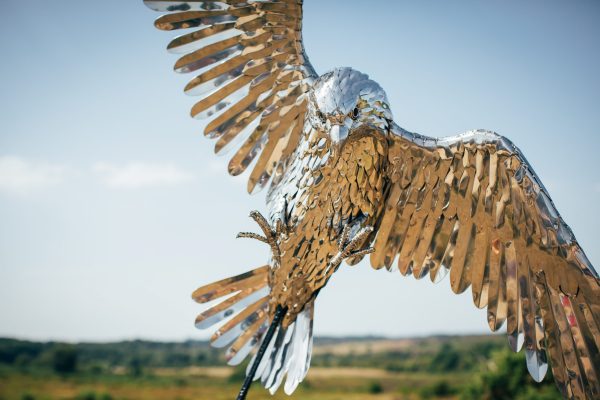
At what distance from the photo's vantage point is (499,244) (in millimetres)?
3688

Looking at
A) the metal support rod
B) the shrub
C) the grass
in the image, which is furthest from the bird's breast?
the shrub

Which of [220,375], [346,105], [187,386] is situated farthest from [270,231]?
[220,375]

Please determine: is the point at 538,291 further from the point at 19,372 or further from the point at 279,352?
the point at 19,372

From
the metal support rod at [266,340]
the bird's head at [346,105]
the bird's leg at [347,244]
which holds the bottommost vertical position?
the metal support rod at [266,340]

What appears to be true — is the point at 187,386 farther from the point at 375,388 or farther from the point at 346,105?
the point at 346,105

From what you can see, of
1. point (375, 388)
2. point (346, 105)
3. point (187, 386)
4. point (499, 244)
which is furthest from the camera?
point (187, 386)

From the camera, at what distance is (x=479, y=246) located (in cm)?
375

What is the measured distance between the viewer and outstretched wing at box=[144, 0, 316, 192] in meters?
3.79

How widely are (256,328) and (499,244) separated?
5.16 ft

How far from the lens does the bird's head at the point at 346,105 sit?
336cm

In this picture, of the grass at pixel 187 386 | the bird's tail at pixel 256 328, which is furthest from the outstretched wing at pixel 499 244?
the grass at pixel 187 386

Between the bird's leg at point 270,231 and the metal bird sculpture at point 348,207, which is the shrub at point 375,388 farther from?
the bird's leg at point 270,231

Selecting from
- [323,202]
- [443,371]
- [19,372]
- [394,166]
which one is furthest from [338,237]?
[443,371]

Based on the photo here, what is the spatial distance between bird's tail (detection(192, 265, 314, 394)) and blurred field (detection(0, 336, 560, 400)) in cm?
846
